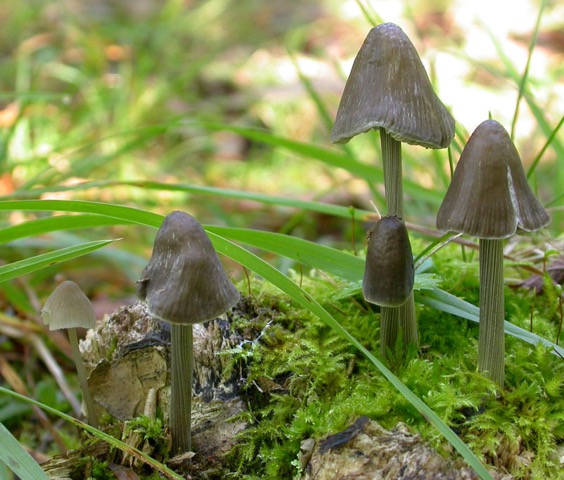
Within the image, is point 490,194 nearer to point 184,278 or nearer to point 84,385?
point 184,278

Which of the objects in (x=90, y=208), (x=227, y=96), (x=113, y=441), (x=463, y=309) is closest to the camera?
(x=113, y=441)

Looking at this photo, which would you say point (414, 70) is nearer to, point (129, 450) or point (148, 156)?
point (129, 450)

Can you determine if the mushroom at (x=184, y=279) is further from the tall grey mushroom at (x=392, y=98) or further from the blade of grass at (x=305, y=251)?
the tall grey mushroom at (x=392, y=98)

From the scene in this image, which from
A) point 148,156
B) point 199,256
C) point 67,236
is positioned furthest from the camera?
point 148,156

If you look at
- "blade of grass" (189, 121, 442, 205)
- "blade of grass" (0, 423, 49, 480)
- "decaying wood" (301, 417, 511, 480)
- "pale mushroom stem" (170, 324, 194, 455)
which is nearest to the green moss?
"decaying wood" (301, 417, 511, 480)

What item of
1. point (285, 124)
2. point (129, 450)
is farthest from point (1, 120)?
point (129, 450)

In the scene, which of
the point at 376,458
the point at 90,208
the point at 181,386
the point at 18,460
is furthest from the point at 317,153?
the point at 18,460

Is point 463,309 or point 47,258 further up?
point 47,258
